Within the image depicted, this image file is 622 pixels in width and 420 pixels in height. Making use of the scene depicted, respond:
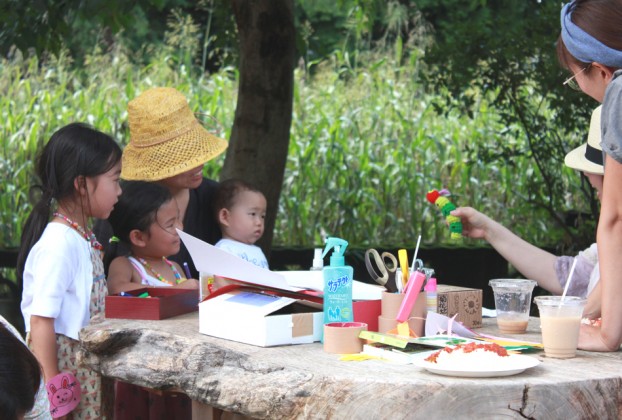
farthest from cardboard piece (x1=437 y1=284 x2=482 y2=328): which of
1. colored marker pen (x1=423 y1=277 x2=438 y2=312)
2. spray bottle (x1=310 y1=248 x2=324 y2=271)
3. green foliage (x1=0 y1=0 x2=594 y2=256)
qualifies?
green foliage (x1=0 y1=0 x2=594 y2=256)

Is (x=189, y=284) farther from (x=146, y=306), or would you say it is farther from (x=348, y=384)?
(x=348, y=384)

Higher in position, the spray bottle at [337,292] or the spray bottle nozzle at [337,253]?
the spray bottle nozzle at [337,253]

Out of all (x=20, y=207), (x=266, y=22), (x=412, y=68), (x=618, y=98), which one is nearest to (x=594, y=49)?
(x=618, y=98)

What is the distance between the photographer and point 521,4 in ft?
23.0

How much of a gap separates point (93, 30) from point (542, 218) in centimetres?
740

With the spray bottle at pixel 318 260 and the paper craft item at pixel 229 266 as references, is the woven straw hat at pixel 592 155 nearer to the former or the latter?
the spray bottle at pixel 318 260

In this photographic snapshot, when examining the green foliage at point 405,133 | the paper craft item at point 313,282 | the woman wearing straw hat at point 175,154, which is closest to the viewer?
the paper craft item at point 313,282

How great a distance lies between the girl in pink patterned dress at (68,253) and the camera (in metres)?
3.20

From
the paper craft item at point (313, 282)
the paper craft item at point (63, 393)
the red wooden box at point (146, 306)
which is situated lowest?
the paper craft item at point (63, 393)

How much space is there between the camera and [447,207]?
10.7 ft

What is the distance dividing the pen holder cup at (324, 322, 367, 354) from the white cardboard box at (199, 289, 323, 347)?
13 cm

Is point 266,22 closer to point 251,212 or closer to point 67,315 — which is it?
point 251,212

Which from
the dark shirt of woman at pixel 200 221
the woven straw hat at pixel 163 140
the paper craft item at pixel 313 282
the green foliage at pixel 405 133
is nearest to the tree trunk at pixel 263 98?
the green foliage at pixel 405 133

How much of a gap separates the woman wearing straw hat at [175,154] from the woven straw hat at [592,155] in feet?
4.60
